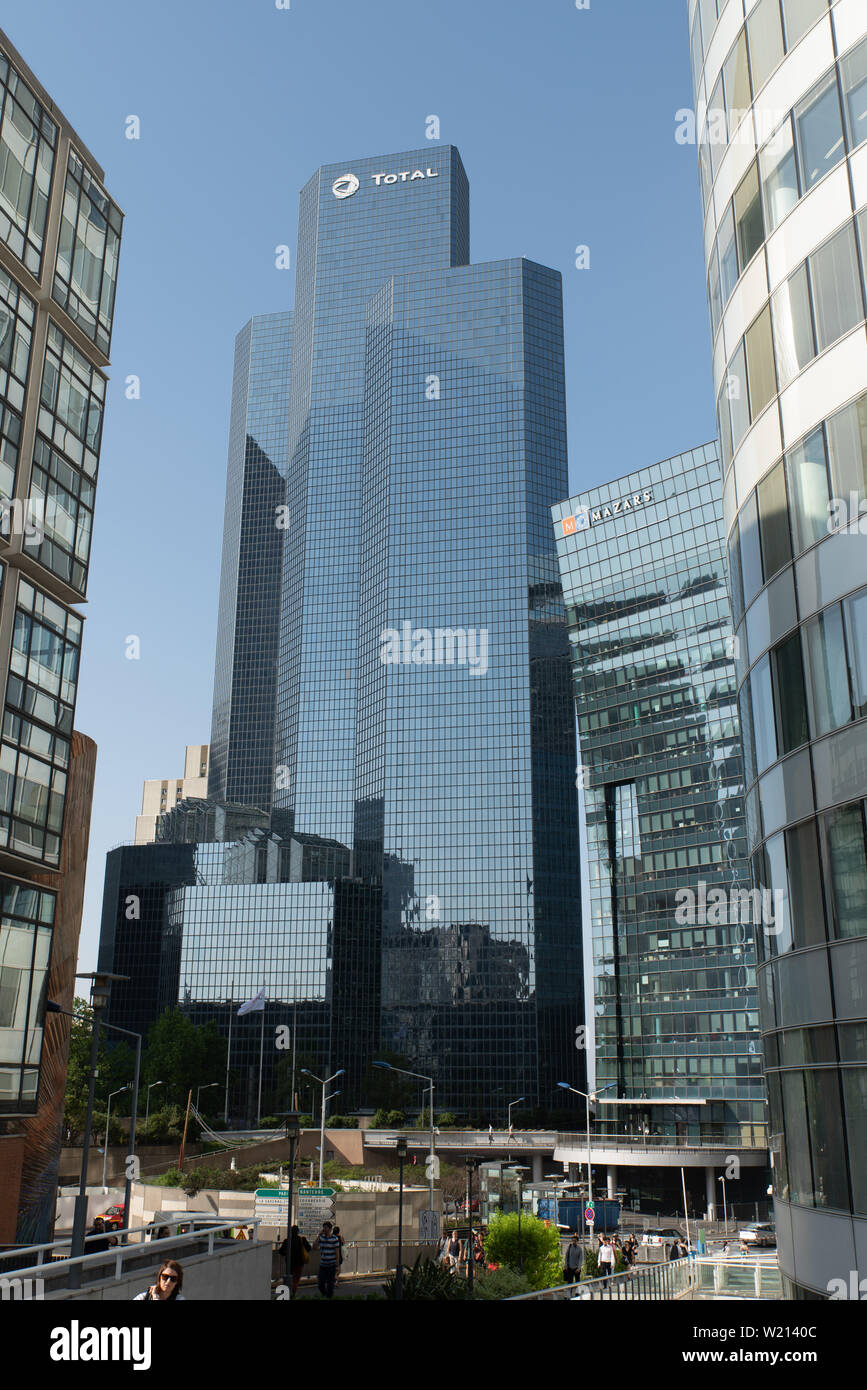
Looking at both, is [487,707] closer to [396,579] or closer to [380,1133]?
[396,579]

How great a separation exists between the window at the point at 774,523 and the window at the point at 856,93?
19.3 ft

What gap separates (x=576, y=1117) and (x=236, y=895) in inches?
2240

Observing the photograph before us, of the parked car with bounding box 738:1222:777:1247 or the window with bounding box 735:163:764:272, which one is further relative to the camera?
the parked car with bounding box 738:1222:777:1247

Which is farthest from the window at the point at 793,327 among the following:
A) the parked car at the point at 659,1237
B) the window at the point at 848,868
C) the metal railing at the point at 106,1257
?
the parked car at the point at 659,1237

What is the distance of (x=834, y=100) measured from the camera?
2050 cm

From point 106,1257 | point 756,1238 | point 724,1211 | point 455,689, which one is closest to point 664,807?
point 724,1211

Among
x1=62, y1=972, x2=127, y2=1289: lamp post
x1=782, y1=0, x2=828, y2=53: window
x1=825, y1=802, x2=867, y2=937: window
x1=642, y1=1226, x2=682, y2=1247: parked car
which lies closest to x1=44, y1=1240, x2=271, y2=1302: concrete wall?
x1=62, y1=972, x2=127, y2=1289: lamp post

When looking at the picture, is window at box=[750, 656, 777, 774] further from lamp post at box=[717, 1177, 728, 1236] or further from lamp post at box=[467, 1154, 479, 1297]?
lamp post at box=[717, 1177, 728, 1236]

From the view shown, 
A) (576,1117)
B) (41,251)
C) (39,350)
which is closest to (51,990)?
(39,350)

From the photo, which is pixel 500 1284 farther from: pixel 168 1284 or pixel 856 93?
pixel 856 93

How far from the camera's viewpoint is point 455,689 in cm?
16925

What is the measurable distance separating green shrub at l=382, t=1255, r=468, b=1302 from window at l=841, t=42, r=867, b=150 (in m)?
24.7

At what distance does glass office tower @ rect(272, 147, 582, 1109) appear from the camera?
519 ft

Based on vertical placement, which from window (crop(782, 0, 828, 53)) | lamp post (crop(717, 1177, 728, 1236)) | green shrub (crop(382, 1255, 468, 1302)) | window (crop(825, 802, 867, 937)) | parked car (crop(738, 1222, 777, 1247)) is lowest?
lamp post (crop(717, 1177, 728, 1236))
